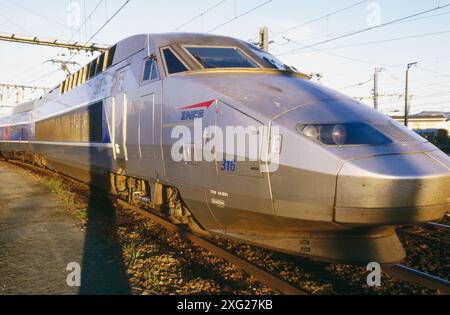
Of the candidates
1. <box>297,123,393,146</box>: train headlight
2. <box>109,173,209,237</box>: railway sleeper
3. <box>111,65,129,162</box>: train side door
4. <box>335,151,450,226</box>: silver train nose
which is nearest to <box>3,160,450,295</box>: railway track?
<box>109,173,209,237</box>: railway sleeper

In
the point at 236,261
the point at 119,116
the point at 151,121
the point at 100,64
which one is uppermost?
the point at 100,64

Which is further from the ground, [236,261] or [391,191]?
[391,191]

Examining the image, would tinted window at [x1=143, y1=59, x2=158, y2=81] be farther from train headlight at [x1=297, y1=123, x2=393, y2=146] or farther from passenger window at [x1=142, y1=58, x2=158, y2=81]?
train headlight at [x1=297, y1=123, x2=393, y2=146]

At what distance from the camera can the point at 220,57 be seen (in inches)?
222

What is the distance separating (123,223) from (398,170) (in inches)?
200

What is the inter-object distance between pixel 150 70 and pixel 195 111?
5.46ft

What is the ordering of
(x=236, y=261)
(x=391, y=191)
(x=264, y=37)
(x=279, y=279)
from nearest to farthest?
(x=391, y=191) → (x=279, y=279) → (x=236, y=261) → (x=264, y=37)

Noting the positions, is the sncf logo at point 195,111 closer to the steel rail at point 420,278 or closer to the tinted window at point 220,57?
the tinted window at point 220,57

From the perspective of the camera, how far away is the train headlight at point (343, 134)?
3666 mm

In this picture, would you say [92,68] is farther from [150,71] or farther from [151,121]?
[151,121]

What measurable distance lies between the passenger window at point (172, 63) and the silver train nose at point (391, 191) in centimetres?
284

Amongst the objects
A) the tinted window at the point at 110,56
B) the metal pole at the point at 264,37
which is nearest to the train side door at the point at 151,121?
the tinted window at the point at 110,56

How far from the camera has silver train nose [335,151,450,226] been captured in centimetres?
335

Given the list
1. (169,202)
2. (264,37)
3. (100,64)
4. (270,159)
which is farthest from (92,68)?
(264,37)
